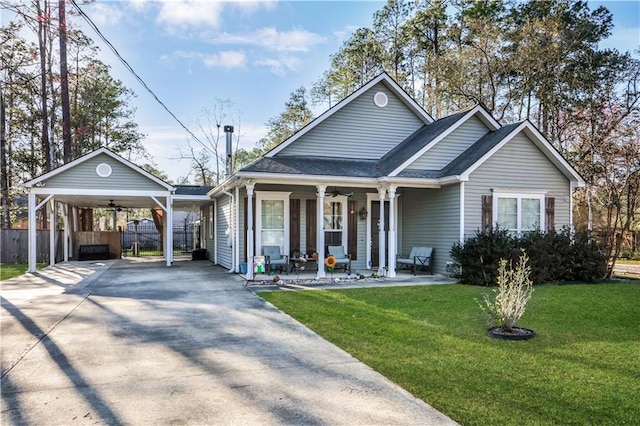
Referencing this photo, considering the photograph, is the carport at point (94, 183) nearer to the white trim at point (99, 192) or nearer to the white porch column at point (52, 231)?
the white trim at point (99, 192)

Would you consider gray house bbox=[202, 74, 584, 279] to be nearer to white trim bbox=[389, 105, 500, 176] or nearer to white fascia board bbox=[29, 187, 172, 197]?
white trim bbox=[389, 105, 500, 176]

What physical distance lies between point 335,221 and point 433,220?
2943 millimetres

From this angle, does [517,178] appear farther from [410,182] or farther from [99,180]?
[99,180]

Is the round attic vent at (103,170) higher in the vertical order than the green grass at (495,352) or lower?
higher

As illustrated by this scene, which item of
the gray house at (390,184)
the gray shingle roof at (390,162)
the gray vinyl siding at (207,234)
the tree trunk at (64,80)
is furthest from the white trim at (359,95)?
the tree trunk at (64,80)

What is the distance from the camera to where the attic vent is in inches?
572

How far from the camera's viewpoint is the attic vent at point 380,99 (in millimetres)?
14531

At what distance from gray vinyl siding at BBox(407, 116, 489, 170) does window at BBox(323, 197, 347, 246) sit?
8.53 feet

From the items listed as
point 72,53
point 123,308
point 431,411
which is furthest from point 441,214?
point 72,53

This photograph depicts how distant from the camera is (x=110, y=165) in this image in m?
14.9

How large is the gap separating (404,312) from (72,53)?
23.9 meters

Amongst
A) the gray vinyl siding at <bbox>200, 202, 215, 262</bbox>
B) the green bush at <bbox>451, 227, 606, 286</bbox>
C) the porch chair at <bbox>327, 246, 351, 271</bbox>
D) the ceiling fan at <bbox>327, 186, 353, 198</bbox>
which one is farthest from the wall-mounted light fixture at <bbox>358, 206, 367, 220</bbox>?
the gray vinyl siding at <bbox>200, 202, 215, 262</bbox>

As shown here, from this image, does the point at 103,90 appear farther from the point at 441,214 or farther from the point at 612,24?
the point at 612,24

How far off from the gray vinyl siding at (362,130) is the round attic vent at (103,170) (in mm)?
5979
